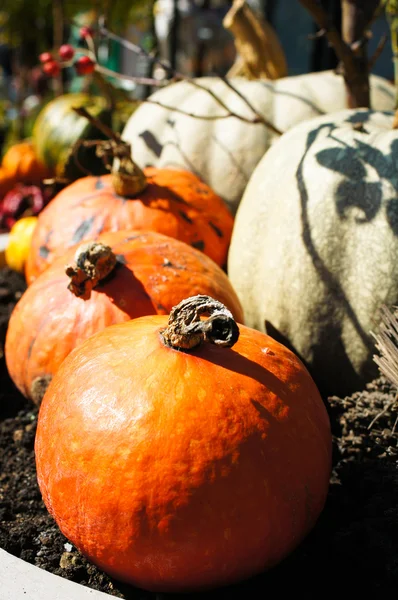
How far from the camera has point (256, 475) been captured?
1.49 meters

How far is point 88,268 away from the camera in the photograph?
2.04 meters

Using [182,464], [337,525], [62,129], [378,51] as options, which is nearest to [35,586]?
[182,464]

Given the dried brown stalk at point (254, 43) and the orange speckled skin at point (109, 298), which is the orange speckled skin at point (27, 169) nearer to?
the dried brown stalk at point (254, 43)

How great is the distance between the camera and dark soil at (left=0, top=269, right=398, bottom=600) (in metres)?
1.56

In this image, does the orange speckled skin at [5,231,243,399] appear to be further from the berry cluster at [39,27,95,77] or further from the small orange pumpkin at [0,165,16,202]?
the small orange pumpkin at [0,165,16,202]

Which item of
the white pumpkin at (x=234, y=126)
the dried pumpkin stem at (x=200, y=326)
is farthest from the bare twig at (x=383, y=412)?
the white pumpkin at (x=234, y=126)

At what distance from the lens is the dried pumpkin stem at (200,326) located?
1512 mm

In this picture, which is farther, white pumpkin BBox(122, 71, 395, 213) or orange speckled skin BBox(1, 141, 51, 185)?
orange speckled skin BBox(1, 141, 51, 185)

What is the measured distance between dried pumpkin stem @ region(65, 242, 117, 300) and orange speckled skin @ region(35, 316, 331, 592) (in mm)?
454

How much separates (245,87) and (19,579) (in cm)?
275

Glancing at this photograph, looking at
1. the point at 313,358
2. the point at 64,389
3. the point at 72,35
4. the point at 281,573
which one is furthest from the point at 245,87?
the point at 72,35

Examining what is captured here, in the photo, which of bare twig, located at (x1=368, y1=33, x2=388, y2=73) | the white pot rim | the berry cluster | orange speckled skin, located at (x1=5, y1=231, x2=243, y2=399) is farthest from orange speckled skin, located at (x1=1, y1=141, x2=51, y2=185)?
the white pot rim

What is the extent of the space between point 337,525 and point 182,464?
0.57m

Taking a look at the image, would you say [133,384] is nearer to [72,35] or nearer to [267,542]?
[267,542]
